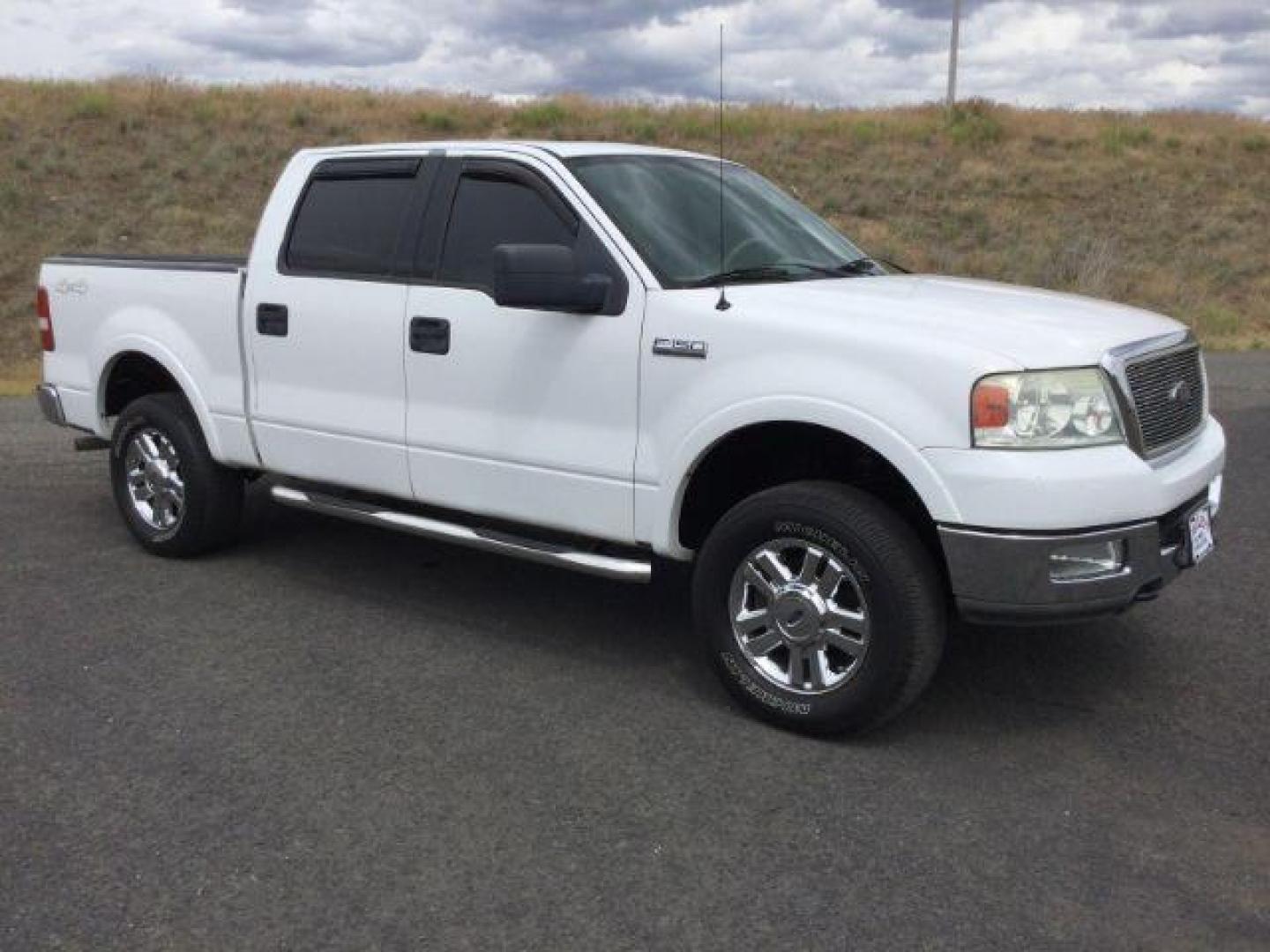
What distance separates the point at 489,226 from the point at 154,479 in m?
2.35

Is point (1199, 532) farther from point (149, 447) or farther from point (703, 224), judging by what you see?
point (149, 447)

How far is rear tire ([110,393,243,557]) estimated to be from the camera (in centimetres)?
602

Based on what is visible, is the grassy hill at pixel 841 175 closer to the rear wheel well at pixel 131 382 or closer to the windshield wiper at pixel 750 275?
the rear wheel well at pixel 131 382

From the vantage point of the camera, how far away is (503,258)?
14.1 feet

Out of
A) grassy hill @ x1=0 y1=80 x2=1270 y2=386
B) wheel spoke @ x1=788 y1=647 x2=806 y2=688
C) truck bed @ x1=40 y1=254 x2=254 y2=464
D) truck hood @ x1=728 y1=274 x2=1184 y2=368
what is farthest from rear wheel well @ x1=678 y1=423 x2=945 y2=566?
grassy hill @ x1=0 y1=80 x2=1270 y2=386

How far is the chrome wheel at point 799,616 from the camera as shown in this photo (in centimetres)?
409

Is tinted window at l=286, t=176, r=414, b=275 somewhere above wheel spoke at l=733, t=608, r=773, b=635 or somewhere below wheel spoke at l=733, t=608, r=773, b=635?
above

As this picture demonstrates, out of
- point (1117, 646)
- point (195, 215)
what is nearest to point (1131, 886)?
point (1117, 646)

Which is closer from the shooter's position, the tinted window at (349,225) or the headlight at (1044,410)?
the headlight at (1044,410)

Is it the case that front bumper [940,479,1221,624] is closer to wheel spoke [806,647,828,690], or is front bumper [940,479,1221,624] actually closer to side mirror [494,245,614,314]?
wheel spoke [806,647,828,690]

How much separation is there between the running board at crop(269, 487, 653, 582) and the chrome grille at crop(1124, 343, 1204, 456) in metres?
1.71

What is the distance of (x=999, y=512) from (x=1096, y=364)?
57 centimetres

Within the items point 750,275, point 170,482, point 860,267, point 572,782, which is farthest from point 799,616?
point 170,482

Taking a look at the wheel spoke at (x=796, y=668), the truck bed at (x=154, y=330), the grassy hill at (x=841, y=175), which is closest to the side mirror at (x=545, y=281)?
the wheel spoke at (x=796, y=668)
